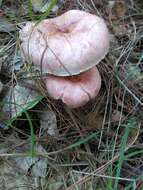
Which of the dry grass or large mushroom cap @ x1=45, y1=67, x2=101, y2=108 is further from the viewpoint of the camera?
the dry grass

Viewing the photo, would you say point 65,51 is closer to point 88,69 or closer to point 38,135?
point 88,69

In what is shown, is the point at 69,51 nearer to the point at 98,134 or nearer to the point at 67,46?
the point at 67,46

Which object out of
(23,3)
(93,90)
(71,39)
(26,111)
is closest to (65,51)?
(71,39)

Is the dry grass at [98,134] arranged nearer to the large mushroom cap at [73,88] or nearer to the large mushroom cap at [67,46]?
the large mushroom cap at [73,88]

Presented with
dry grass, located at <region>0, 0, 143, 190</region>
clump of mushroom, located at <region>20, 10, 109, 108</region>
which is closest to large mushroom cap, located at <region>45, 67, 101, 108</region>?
clump of mushroom, located at <region>20, 10, 109, 108</region>

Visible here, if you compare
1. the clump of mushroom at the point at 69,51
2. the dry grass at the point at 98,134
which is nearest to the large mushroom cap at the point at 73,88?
the clump of mushroom at the point at 69,51

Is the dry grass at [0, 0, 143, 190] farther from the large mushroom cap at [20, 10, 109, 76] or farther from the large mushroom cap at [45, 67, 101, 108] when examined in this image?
the large mushroom cap at [20, 10, 109, 76]

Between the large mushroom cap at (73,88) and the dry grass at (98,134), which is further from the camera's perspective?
the dry grass at (98,134)

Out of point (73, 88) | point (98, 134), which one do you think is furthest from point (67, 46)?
point (98, 134)
